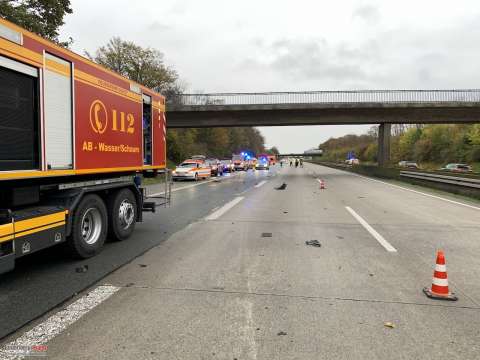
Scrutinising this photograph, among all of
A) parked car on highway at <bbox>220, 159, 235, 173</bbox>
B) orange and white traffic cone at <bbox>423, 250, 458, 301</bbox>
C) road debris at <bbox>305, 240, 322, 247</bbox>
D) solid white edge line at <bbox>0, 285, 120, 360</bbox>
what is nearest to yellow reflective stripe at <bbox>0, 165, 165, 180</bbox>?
solid white edge line at <bbox>0, 285, 120, 360</bbox>

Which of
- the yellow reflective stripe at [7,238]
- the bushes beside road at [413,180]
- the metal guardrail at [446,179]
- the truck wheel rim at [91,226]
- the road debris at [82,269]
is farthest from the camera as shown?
the bushes beside road at [413,180]

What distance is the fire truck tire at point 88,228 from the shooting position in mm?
5871

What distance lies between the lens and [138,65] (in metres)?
48.2

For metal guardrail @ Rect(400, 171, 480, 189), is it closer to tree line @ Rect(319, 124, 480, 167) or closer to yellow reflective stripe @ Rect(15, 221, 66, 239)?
yellow reflective stripe @ Rect(15, 221, 66, 239)

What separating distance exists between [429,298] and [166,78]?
49356mm

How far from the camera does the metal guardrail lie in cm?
1655

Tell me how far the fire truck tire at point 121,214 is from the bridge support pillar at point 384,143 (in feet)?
114

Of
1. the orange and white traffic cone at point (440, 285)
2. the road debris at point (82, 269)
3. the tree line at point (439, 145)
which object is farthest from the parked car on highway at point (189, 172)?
the tree line at point (439, 145)

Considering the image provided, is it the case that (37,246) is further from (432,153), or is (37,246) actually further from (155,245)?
(432,153)

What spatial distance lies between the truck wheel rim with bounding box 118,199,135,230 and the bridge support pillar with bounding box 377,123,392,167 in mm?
34810

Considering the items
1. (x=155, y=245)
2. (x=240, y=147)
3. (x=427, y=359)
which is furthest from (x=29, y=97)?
(x=240, y=147)

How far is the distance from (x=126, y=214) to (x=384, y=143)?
35578 millimetres

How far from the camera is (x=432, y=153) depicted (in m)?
74.9

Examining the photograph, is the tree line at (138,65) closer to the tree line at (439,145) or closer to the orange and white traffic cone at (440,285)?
the orange and white traffic cone at (440,285)
